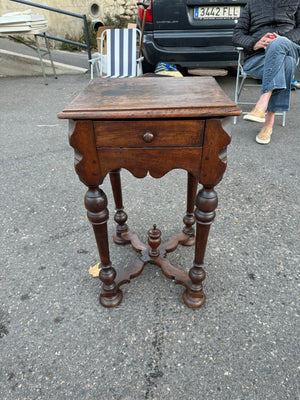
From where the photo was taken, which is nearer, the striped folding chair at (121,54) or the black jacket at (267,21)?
the black jacket at (267,21)

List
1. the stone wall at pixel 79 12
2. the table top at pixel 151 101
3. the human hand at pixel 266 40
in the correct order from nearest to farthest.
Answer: the table top at pixel 151 101, the human hand at pixel 266 40, the stone wall at pixel 79 12

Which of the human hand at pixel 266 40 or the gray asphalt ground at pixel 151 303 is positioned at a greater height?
the human hand at pixel 266 40

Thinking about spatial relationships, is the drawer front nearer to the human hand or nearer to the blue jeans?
the blue jeans

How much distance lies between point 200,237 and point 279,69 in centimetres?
229

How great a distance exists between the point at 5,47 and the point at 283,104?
6596 millimetres

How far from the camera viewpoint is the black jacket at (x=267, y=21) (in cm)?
299

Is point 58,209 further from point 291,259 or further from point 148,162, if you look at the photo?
point 291,259

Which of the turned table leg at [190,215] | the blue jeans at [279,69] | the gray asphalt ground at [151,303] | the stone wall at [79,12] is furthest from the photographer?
the stone wall at [79,12]

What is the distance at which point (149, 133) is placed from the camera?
104 centimetres

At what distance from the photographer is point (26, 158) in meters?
2.96

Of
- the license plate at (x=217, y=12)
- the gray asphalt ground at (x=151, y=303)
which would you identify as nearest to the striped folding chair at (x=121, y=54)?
the license plate at (x=217, y=12)

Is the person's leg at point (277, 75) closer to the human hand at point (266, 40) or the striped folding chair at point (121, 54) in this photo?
the human hand at point (266, 40)

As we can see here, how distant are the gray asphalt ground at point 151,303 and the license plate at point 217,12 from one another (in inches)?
93.8

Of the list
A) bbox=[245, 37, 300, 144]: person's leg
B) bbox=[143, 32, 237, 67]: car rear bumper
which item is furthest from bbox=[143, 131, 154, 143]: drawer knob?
bbox=[143, 32, 237, 67]: car rear bumper
